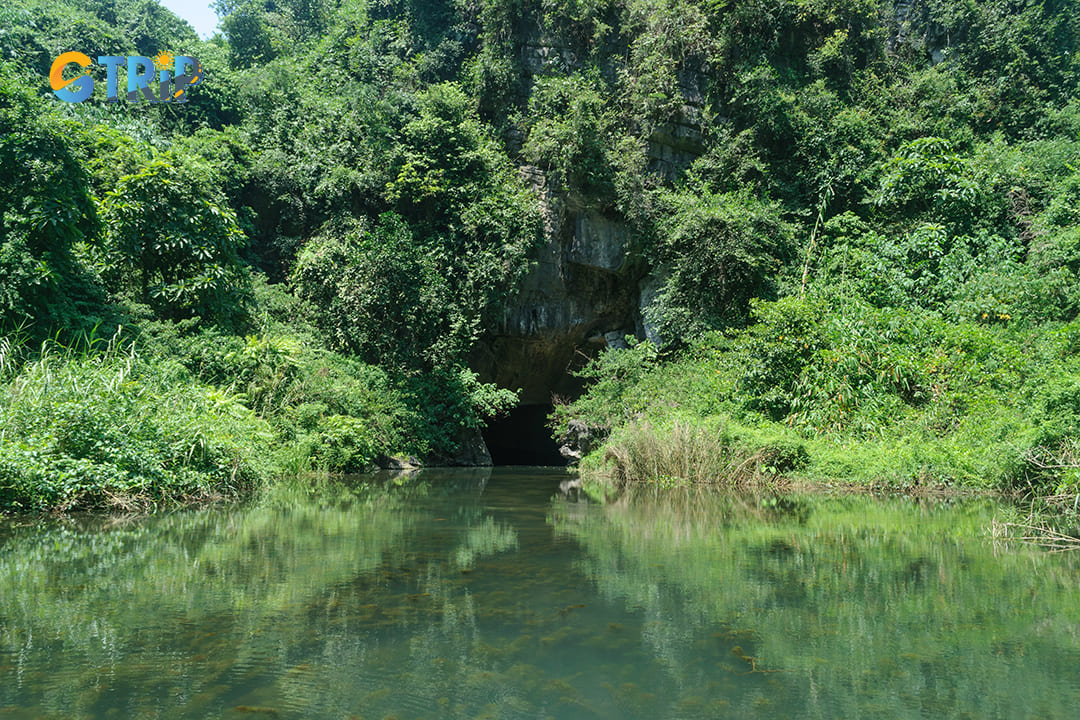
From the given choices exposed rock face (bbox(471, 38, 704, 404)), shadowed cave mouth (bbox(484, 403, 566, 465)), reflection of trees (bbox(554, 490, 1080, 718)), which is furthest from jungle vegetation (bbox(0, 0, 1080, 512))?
shadowed cave mouth (bbox(484, 403, 566, 465))

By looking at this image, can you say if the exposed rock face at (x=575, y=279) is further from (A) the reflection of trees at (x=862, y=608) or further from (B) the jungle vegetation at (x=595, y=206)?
(A) the reflection of trees at (x=862, y=608)

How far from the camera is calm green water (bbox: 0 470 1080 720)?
2180 mm

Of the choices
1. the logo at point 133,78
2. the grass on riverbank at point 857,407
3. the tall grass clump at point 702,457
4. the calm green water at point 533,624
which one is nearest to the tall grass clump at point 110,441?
the calm green water at point 533,624

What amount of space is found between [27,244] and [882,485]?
518 inches

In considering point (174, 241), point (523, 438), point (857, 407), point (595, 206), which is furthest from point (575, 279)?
point (174, 241)

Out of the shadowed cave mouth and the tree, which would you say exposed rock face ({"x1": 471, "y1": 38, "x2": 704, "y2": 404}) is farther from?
the tree

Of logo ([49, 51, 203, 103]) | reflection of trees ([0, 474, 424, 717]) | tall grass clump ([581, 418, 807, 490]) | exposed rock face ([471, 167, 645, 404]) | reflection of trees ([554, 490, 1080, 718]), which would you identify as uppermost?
logo ([49, 51, 203, 103])

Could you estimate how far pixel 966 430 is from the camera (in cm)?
957

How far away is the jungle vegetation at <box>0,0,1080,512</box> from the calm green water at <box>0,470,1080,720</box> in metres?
3.66

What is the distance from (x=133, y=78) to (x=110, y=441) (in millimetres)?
17905

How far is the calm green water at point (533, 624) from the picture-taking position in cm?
218

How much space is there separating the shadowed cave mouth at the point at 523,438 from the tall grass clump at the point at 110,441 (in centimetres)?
1422

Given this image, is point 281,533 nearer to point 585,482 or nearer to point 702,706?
point 702,706

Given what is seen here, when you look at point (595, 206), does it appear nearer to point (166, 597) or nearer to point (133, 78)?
point (133, 78)
